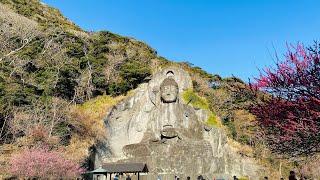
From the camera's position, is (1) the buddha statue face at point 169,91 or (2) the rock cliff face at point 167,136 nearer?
(2) the rock cliff face at point 167,136

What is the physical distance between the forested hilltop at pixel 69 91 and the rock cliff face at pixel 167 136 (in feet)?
3.40

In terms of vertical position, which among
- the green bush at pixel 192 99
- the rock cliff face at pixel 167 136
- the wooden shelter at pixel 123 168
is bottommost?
the wooden shelter at pixel 123 168

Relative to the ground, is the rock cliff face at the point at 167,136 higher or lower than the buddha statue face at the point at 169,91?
lower

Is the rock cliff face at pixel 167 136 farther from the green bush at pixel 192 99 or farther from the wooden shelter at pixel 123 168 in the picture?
the wooden shelter at pixel 123 168

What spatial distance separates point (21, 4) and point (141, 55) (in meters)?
19.3

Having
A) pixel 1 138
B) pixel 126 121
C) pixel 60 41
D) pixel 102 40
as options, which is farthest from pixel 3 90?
pixel 102 40

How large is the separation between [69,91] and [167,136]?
18.4m

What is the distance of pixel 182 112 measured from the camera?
22500 millimetres

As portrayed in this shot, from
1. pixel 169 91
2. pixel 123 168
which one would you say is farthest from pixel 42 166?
pixel 169 91

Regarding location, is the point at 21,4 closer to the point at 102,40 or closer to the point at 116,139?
the point at 102,40

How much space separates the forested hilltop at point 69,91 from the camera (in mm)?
25547

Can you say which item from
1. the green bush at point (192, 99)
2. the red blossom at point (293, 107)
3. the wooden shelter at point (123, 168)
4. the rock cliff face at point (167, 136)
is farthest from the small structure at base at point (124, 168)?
the red blossom at point (293, 107)

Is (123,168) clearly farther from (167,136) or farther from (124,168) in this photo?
(167,136)

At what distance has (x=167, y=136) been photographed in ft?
68.8
